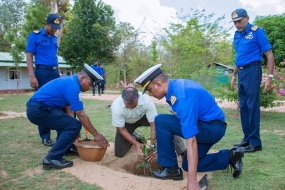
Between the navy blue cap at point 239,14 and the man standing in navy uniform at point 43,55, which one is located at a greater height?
the navy blue cap at point 239,14

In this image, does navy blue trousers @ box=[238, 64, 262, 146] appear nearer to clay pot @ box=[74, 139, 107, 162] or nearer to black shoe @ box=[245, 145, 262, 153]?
black shoe @ box=[245, 145, 262, 153]

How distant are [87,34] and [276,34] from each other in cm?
1273

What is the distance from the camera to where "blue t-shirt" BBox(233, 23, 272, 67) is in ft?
13.3

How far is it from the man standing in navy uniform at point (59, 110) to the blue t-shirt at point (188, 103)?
1.18m

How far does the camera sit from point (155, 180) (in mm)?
3111

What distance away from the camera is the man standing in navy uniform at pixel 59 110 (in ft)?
11.3

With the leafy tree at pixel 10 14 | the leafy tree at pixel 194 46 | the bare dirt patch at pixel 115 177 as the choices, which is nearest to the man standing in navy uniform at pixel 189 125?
the bare dirt patch at pixel 115 177

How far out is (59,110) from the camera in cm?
371

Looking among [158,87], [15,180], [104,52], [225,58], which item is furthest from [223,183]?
[104,52]

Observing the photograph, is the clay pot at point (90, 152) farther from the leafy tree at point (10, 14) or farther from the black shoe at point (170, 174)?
the leafy tree at point (10, 14)

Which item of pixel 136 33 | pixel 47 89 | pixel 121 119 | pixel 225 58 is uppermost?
A: pixel 136 33

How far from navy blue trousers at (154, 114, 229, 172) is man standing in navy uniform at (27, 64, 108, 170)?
0.92 meters

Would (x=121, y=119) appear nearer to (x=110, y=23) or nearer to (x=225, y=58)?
(x=225, y=58)

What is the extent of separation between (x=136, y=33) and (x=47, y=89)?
1719 cm
